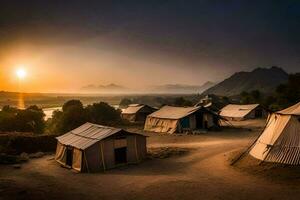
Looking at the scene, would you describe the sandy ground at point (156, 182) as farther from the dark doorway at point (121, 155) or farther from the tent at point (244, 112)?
the tent at point (244, 112)

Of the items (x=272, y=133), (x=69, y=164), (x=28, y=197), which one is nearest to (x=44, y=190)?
(x=28, y=197)

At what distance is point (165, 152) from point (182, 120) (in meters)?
16.7

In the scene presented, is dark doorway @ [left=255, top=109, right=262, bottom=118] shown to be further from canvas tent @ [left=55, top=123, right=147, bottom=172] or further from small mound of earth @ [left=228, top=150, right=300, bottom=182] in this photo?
small mound of earth @ [left=228, top=150, right=300, bottom=182]

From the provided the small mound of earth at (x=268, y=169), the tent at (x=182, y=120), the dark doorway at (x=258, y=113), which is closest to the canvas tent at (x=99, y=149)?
the small mound of earth at (x=268, y=169)

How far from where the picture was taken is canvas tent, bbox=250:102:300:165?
71.5 feet

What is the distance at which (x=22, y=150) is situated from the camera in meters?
34.2

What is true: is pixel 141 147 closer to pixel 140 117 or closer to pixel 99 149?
pixel 99 149

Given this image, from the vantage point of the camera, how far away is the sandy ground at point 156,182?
17562 mm

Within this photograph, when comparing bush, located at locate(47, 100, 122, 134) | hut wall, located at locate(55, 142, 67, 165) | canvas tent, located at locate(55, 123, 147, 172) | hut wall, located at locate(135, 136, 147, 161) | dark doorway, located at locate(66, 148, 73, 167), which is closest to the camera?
canvas tent, located at locate(55, 123, 147, 172)

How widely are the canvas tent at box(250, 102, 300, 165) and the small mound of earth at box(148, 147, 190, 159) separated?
26.2 ft

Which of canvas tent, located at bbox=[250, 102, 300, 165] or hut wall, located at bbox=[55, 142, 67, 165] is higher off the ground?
canvas tent, located at bbox=[250, 102, 300, 165]

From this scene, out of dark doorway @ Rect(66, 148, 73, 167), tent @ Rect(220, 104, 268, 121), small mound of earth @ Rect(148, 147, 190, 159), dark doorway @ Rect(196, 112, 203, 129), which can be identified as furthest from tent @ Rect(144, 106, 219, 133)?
dark doorway @ Rect(66, 148, 73, 167)

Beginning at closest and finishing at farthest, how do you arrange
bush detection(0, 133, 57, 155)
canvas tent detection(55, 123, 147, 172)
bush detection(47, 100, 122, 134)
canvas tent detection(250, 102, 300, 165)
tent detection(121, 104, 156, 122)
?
1. canvas tent detection(250, 102, 300, 165)
2. canvas tent detection(55, 123, 147, 172)
3. bush detection(0, 133, 57, 155)
4. bush detection(47, 100, 122, 134)
5. tent detection(121, 104, 156, 122)

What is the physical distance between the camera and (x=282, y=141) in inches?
898
